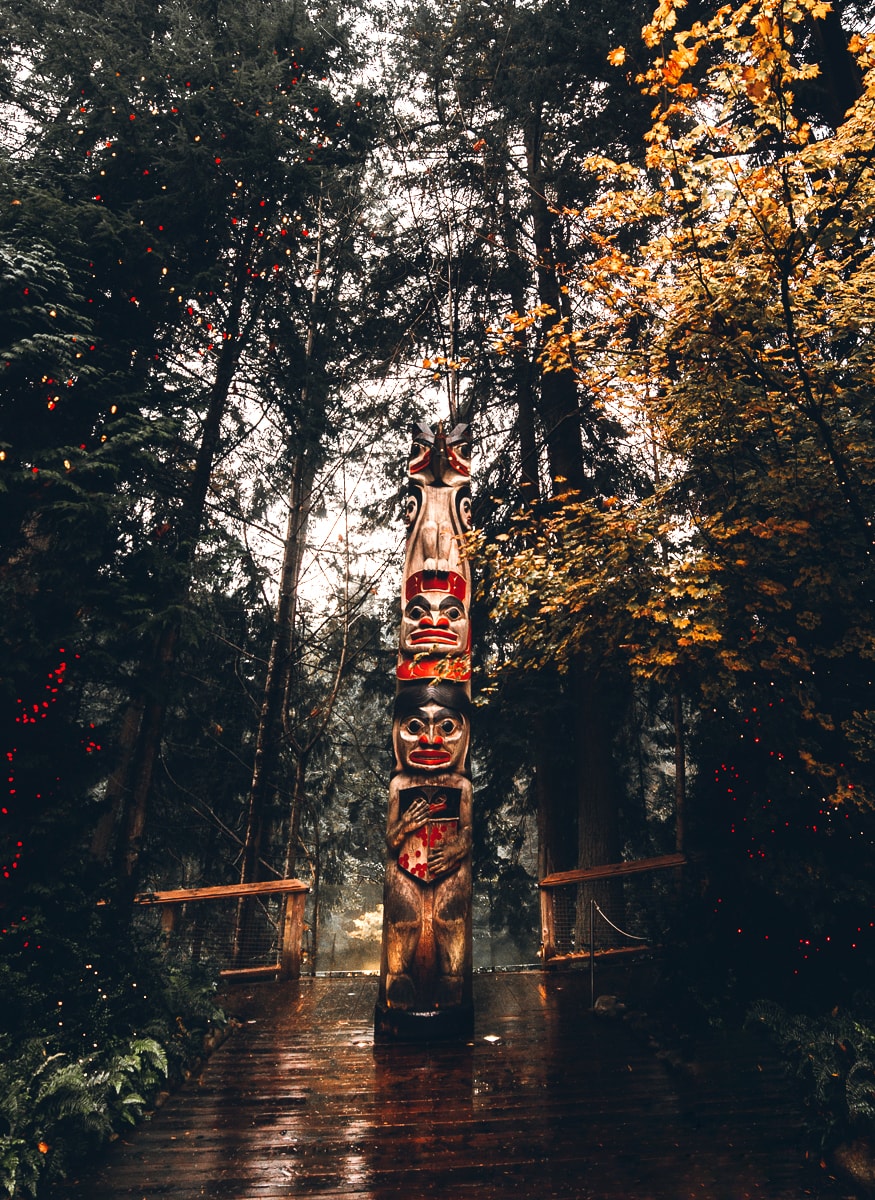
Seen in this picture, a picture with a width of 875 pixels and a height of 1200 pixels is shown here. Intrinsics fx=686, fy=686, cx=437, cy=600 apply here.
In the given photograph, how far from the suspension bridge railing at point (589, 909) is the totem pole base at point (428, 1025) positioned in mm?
2825

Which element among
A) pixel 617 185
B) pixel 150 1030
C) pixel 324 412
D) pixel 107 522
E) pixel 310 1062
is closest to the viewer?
pixel 150 1030

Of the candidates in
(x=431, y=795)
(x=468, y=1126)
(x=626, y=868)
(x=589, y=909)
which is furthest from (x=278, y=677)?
(x=468, y=1126)

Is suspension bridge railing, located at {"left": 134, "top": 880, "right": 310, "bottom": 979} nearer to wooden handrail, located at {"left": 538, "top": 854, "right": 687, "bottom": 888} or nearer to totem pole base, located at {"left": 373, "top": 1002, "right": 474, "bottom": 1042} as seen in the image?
totem pole base, located at {"left": 373, "top": 1002, "right": 474, "bottom": 1042}

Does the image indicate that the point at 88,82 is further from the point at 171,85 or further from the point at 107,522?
the point at 107,522

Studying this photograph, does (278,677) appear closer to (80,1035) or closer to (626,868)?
(626,868)

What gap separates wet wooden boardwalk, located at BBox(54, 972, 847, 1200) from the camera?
4.09 meters

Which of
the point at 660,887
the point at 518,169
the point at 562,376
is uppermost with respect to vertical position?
the point at 518,169

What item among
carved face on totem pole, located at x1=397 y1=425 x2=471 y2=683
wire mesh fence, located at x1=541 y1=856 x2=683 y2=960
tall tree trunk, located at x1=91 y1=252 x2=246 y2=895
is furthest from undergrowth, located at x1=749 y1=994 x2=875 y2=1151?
tall tree trunk, located at x1=91 y1=252 x2=246 y2=895

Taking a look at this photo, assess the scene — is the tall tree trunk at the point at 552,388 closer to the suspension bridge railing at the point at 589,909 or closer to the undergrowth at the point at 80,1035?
the suspension bridge railing at the point at 589,909

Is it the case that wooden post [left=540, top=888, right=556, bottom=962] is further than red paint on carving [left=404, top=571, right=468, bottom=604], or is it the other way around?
wooden post [left=540, top=888, right=556, bottom=962]

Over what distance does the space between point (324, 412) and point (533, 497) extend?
4071mm

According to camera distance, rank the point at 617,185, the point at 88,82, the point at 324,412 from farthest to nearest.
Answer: the point at 617,185, the point at 324,412, the point at 88,82

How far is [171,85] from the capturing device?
8.32 m

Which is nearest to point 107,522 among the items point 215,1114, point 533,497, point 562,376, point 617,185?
point 215,1114
